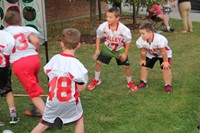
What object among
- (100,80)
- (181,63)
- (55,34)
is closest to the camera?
(100,80)

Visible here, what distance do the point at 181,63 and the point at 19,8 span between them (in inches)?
158

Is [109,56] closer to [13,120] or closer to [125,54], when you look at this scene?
[125,54]

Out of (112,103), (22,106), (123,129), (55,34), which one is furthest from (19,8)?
(55,34)

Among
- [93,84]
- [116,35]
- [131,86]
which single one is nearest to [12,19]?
[116,35]

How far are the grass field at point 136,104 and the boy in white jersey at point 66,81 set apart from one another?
2.84 feet

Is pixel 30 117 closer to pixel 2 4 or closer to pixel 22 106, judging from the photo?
pixel 22 106

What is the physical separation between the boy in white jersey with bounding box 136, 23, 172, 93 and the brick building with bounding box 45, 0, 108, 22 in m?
9.69

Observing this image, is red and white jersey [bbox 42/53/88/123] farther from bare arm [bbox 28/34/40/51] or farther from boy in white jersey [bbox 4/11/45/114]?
bare arm [bbox 28/34/40/51]

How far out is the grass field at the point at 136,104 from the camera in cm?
464

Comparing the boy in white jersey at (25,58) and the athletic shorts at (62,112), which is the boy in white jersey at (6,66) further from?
the athletic shorts at (62,112)

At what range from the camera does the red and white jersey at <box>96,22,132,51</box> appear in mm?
5852

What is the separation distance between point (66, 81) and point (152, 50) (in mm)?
2609

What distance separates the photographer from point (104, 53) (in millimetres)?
6156

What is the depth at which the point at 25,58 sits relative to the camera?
4.35 metres
